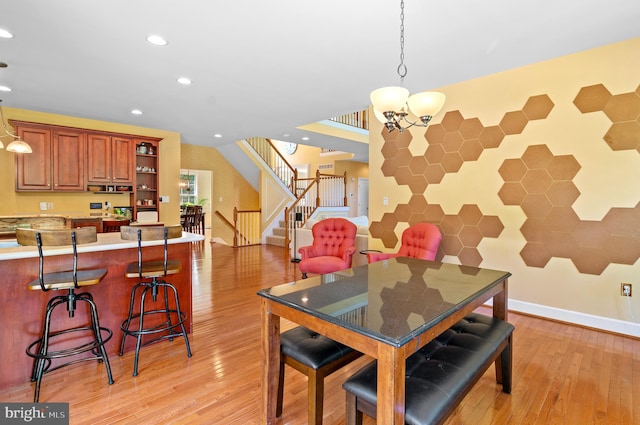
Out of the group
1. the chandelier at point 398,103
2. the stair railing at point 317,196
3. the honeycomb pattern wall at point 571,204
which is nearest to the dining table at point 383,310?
the chandelier at point 398,103

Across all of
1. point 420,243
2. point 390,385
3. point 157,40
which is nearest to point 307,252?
point 420,243

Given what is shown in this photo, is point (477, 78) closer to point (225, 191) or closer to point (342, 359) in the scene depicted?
point (342, 359)

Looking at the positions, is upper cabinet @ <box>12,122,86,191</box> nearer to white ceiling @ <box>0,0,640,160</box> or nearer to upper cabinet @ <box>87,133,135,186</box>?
upper cabinet @ <box>87,133,135,186</box>

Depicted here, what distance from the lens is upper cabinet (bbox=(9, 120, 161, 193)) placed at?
182 inches

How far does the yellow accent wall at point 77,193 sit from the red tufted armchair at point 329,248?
3472 millimetres

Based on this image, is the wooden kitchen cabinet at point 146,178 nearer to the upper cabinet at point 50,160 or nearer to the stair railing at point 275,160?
the upper cabinet at point 50,160

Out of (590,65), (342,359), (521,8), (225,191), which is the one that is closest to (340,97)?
(521,8)

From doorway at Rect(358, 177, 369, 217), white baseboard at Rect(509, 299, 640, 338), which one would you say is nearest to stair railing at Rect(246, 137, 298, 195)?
doorway at Rect(358, 177, 369, 217)

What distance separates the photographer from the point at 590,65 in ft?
9.61

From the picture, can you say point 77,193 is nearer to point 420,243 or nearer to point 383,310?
point 420,243

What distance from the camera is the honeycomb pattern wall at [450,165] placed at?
3.42 metres

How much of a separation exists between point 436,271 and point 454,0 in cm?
184

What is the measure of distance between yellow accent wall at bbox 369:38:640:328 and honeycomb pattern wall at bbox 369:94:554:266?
0.04ft

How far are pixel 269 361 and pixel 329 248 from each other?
284 centimetres
